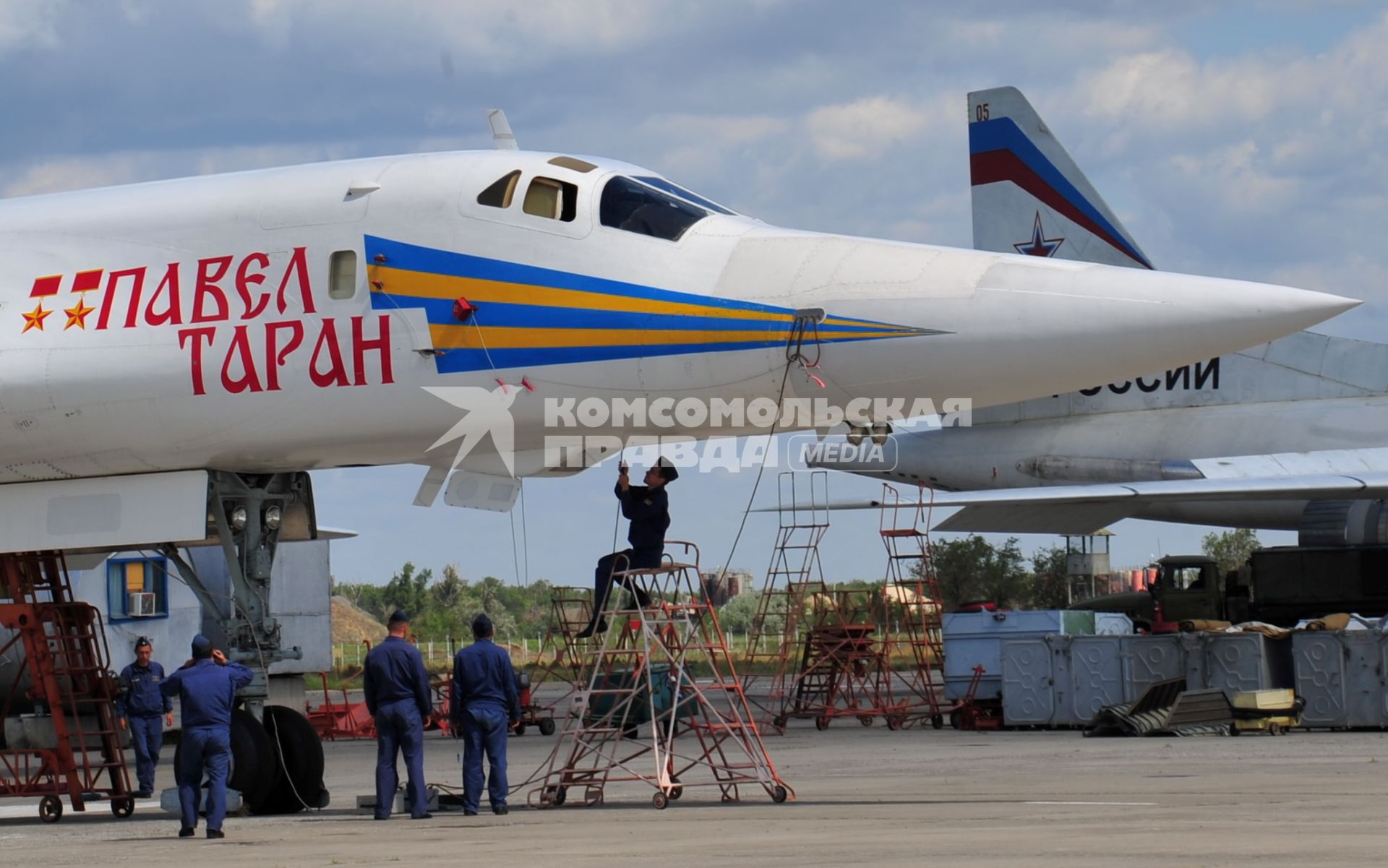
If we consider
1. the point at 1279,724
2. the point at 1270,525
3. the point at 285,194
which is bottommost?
the point at 1279,724

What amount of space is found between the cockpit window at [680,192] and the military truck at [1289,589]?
48.5 feet

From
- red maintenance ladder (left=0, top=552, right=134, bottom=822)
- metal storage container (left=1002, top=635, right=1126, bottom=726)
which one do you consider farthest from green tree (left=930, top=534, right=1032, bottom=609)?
red maintenance ladder (left=0, top=552, right=134, bottom=822)

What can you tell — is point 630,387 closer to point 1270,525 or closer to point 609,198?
point 609,198

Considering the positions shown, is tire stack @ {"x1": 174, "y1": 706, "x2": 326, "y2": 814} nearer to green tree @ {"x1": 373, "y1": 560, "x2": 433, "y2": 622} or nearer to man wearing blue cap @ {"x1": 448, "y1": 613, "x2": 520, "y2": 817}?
man wearing blue cap @ {"x1": 448, "y1": 613, "x2": 520, "y2": 817}

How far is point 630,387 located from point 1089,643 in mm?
9986

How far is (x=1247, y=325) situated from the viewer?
9195mm

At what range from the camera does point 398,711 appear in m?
10.7

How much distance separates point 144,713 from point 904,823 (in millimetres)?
9187

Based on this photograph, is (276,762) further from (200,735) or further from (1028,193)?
(1028,193)

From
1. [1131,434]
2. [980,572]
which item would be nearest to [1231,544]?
[980,572]

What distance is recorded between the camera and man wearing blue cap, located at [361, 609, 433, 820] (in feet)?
34.9

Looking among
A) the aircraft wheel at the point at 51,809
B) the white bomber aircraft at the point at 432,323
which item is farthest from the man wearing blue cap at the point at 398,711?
the aircraft wheel at the point at 51,809

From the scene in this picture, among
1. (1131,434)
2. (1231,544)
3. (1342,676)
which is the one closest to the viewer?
(1342,676)

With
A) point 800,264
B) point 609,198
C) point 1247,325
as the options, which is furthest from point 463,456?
point 1247,325
